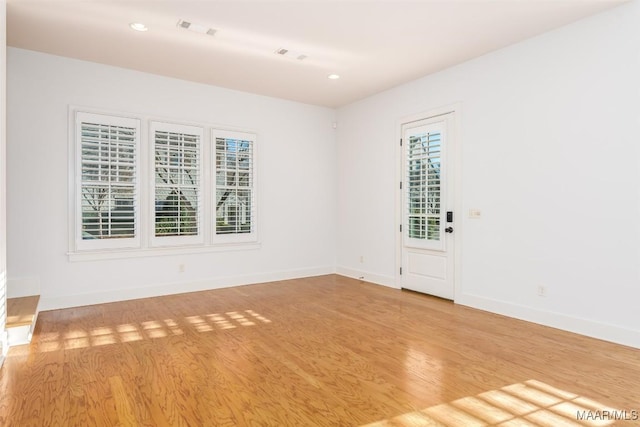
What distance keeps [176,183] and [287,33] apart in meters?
2.58

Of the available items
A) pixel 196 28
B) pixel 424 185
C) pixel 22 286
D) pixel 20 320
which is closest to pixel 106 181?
pixel 22 286

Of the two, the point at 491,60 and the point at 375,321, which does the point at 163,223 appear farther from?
the point at 491,60

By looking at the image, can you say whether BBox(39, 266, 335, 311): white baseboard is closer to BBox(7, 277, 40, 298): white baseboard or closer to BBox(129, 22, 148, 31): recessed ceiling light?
BBox(7, 277, 40, 298): white baseboard

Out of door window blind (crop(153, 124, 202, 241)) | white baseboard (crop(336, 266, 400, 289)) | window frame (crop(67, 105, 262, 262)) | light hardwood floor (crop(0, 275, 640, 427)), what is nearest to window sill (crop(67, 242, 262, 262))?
window frame (crop(67, 105, 262, 262))

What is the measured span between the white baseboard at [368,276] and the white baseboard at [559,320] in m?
1.21

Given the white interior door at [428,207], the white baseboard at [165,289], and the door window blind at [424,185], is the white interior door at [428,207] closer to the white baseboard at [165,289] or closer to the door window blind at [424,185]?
the door window blind at [424,185]

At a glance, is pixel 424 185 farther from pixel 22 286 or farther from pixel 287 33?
pixel 22 286

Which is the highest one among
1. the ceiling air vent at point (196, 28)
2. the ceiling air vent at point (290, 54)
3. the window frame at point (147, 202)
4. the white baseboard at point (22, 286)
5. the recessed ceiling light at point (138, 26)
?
the ceiling air vent at point (290, 54)

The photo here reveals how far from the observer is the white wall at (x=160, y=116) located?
4.40 m

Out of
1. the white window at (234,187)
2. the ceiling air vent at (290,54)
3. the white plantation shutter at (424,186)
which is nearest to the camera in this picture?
the ceiling air vent at (290,54)

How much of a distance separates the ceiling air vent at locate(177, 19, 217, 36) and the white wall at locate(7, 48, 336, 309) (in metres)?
1.63

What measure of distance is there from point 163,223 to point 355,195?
3056 millimetres

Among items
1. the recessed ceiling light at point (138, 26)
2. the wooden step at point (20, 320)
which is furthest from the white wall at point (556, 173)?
the wooden step at point (20, 320)

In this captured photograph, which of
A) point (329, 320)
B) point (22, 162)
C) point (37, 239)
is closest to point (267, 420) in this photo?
point (329, 320)
